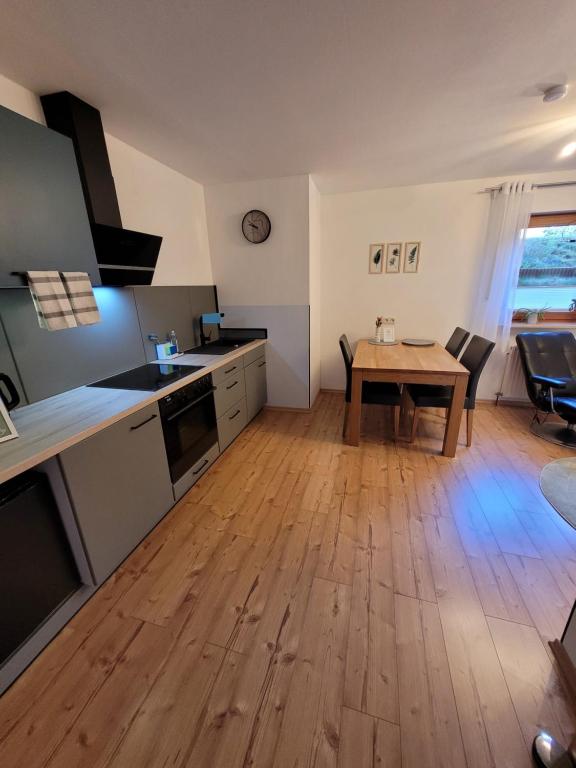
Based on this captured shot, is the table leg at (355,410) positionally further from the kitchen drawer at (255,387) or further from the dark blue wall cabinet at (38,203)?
the dark blue wall cabinet at (38,203)

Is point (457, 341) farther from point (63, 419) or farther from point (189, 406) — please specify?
point (63, 419)

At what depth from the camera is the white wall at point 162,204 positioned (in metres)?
1.63

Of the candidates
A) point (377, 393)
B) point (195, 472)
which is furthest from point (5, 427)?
point (377, 393)

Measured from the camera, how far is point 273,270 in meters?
3.26

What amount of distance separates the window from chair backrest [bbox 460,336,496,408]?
3.91 feet

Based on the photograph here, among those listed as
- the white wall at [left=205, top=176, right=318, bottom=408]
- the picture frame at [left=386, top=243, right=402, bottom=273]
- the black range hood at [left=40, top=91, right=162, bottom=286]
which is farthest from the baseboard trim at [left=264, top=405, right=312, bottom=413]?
the black range hood at [left=40, top=91, right=162, bottom=286]

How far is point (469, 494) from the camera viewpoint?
7.22 ft

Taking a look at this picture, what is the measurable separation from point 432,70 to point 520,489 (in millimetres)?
2619

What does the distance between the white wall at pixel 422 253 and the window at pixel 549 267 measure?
182 millimetres

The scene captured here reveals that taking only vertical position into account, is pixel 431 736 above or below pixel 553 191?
below

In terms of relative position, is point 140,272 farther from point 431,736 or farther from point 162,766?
point 431,736

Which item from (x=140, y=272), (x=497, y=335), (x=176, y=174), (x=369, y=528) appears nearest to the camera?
(x=369, y=528)

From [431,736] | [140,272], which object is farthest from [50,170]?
[431,736]

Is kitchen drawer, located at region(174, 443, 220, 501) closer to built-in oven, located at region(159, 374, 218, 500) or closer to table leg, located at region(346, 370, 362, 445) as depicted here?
built-in oven, located at region(159, 374, 218, 500)
